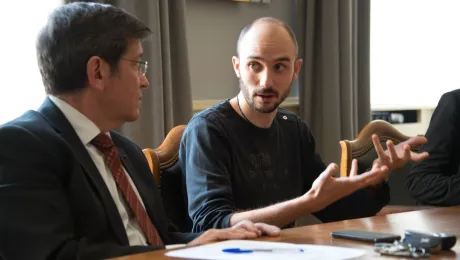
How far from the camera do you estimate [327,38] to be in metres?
4.11

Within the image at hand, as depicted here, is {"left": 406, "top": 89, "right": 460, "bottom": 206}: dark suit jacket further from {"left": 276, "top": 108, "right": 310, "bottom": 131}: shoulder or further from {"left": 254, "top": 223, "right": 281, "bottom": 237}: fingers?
{"left": 254, "top": 223, "right": 281, "bottom": 237}: fingers

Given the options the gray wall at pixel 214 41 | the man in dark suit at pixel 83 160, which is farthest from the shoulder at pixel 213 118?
the gray wall at pixel 214 41

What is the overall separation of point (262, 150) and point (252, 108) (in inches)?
5.7

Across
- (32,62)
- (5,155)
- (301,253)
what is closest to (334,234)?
(301,253)

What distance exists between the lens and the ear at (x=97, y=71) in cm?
176

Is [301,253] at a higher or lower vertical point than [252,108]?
lower

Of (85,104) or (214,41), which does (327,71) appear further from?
(85,104)

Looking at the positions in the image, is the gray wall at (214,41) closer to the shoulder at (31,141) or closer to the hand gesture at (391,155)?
the hand gesture at (391,155)

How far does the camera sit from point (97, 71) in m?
1.78

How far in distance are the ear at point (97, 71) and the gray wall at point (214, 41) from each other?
1.79 metres

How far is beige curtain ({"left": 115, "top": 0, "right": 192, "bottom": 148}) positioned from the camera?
3096mm

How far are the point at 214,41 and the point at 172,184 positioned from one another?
1.61 m

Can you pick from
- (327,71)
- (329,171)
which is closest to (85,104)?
(329,171)

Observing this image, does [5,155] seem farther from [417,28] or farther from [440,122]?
[417,28]
